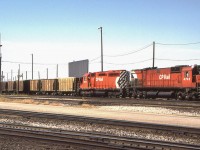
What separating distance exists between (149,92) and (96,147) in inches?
1167

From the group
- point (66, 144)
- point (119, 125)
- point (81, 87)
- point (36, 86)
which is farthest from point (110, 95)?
point (66, 144)

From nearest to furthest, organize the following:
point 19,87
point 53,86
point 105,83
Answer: point 105,83 → point 53,86 → point 19,87

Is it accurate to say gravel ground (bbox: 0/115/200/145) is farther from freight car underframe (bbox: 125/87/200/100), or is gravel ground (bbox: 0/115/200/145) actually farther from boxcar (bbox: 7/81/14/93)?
boxcar (bbox: 7/81/14/93)

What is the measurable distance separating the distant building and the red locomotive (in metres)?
66.5

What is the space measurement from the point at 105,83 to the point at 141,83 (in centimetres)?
659

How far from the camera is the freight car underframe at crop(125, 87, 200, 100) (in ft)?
109

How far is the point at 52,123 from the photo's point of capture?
16781mm

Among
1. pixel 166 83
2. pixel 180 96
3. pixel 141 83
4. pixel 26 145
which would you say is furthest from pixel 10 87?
pixel 26 145

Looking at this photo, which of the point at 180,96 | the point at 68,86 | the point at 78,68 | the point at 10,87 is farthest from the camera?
the point at 78,68

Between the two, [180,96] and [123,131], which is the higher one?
[180,96]

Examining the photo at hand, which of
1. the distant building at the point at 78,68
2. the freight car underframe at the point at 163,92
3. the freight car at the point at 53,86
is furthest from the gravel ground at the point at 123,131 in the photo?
the distant building at the point at 78,68

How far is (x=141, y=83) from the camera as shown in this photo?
3934 centimetres

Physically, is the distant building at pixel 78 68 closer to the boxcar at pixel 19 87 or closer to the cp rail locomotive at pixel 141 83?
the boxcar at pixel 19 87

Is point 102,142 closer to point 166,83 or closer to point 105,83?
point 166,83
